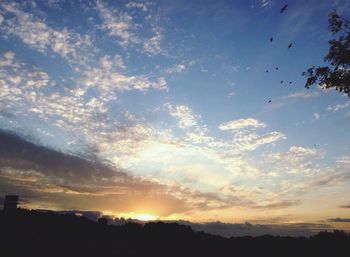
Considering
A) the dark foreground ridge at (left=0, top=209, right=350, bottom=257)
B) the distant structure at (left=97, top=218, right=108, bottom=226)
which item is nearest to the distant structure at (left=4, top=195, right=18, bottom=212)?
the dark foreground ridge at (left=0, top=209, right=350, bottom=257)

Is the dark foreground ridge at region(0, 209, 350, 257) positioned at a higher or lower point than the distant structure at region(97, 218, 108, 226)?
lower

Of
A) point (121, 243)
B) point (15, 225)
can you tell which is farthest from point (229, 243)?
point (15, 225)

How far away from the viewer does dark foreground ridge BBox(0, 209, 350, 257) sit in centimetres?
3353

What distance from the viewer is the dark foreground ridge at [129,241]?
33.5 metres

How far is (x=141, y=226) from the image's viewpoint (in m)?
55.6

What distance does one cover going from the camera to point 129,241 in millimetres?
45812

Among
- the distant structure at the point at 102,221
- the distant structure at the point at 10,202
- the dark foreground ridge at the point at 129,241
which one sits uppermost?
the distant structure at the point at 10,202

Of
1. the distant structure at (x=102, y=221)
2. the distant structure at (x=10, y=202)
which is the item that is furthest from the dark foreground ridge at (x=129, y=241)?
the distant structure at (x=10, y=202)

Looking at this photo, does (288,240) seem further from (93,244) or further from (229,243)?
(93,244)

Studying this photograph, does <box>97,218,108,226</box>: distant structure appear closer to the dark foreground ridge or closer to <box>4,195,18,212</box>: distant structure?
the dark foreground ridge

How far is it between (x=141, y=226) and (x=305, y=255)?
24710 mm

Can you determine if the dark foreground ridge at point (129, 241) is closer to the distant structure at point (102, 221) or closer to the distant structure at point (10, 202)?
the distant structure at point (102, 221)

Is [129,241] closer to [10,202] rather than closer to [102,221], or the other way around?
[102,221]

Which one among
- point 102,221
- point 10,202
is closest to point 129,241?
point 102,221
